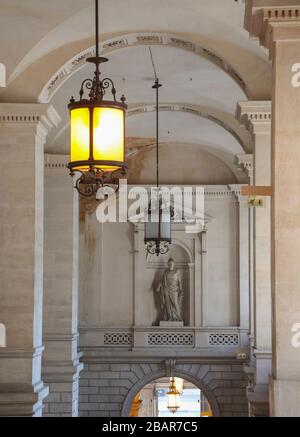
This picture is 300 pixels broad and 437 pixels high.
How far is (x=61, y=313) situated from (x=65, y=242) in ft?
5.57

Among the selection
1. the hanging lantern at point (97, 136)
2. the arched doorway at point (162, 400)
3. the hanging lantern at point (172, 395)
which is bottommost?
the arched doorway at point (162, 400)

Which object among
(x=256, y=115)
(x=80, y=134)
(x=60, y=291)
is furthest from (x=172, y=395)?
(x=80, y=134)

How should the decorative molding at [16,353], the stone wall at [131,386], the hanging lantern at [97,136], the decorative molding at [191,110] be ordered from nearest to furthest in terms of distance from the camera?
1. the hanging lantern at [97,136]
2. the decorative molding at [16,353]
3. the decorative molding at [191,110]
4. the stone wall at [131,386]

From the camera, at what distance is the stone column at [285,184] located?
9.55 meters

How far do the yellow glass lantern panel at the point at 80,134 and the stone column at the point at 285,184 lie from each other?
1926mm

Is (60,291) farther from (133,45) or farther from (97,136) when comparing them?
(97,136)

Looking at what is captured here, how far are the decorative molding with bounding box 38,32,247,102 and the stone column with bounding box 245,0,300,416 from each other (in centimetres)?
671

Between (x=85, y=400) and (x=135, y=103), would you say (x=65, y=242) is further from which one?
(x=85, y=400)

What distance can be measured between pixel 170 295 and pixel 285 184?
20583 millimetres

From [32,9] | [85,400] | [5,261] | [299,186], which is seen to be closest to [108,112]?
[299,186]

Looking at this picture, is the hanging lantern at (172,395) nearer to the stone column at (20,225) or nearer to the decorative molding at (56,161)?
the decorative molding at (56,161)

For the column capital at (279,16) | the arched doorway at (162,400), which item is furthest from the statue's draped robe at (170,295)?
the column capital at (279,16)

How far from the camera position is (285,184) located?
31.5 feet

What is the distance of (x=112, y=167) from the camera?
29.5 feet
